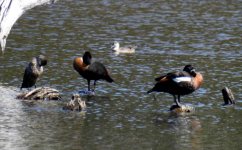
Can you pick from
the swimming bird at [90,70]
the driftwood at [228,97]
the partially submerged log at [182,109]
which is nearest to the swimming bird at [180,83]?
the partially submerged log at [182,109]

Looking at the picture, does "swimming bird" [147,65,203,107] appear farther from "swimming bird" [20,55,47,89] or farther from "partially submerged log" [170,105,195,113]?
"swimming bird" [20,55,47,89]

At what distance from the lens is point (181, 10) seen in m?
45.8

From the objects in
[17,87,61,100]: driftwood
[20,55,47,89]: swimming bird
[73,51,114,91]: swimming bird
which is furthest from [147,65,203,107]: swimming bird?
[20,55,47,89]: swimming bird

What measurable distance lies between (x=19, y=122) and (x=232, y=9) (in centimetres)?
2772

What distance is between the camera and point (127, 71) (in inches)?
1139

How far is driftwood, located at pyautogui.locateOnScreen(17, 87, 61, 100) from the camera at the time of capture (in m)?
23.1

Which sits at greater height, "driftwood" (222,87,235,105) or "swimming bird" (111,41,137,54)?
"swimming bird" (111,41,137,54)

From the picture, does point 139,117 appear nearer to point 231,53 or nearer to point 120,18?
point 231,53

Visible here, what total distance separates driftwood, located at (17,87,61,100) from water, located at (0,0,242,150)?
328 mm

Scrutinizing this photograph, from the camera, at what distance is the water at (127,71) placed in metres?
18.7

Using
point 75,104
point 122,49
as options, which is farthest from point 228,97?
point 122,49

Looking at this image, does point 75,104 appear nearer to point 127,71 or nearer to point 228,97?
point 228,97

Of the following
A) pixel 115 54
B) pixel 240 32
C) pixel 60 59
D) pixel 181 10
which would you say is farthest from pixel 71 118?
pixel 181 10

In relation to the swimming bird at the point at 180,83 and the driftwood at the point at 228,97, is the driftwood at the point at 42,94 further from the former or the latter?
the driftwood at the point at 228,97
